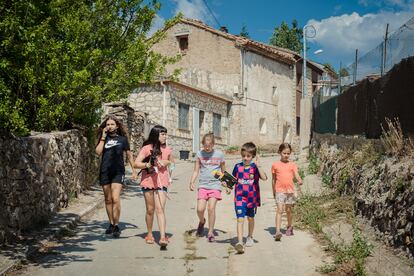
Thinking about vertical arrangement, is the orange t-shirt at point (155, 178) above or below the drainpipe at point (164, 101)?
Answer: below

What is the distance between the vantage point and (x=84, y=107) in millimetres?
12375

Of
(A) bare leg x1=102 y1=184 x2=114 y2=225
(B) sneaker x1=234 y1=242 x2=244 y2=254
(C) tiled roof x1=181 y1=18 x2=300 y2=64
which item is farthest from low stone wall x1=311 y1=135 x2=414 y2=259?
(C) tiled roof x1=181 y1=18 x2=300 y2=64

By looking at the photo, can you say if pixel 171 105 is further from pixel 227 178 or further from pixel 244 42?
pixel 227 178

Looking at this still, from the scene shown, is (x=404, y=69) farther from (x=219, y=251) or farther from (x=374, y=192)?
(x=219, y=251)

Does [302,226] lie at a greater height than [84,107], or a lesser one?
lesser

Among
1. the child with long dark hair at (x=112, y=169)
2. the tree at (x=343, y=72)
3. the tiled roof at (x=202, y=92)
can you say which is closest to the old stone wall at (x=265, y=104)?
the tiled roof at (x=202, y=92)

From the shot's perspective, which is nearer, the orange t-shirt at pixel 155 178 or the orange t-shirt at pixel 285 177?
the orange t-shirt at pixel 155 178

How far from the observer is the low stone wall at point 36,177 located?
21.7ft

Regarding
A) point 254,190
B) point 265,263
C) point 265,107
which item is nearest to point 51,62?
point 254,190

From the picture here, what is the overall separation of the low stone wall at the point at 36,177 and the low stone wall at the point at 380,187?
4.97 meters

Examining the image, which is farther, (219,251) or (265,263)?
(219,251)

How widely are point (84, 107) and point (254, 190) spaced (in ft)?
21.6

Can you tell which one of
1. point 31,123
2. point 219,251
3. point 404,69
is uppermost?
point 404,69

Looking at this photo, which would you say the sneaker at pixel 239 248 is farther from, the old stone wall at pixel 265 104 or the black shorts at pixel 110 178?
the old stone wall at pixel 265 104
